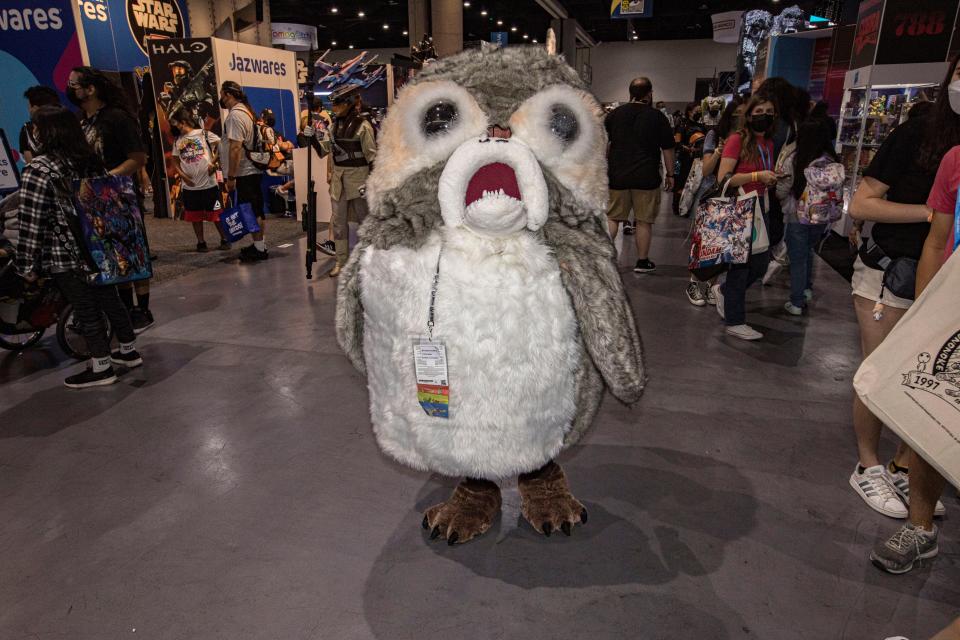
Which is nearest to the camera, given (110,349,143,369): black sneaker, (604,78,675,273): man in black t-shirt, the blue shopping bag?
(110,349,143,369): black sneaker

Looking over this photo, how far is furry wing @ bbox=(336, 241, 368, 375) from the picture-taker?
1677 millimetres

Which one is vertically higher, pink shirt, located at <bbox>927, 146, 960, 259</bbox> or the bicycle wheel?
pink shirt, located at <bbox>927, 146, 960, 259</bbox>

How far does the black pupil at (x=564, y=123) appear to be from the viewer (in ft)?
4.90

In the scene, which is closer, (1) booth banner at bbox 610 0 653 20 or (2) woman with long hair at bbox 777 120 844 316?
(2) woman with long hair at bbox 777 120 844 316

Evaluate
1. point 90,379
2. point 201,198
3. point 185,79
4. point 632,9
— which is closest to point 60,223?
point 90,379

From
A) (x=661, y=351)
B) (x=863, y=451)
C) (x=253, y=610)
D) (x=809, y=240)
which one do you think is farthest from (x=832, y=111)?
(x=253, y=610)

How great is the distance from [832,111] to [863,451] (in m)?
8.06

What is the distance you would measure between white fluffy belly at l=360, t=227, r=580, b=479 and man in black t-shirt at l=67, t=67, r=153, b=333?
2805mm

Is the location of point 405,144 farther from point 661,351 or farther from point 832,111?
point 832,111

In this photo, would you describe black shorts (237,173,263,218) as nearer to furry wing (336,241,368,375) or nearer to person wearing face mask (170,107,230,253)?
person wearing face mask (170,107,230,253)

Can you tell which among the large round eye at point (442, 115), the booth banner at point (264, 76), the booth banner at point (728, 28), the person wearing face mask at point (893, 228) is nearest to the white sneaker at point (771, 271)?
the person wearing face mask at point (893, 228)

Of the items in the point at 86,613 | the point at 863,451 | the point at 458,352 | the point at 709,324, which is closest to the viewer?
the point at 458,352

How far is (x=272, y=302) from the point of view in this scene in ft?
14.9

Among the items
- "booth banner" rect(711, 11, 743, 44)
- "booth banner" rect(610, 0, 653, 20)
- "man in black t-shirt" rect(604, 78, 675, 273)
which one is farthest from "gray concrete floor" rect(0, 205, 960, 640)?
"booth banner" rect(711, 11, 743, 44)
